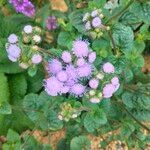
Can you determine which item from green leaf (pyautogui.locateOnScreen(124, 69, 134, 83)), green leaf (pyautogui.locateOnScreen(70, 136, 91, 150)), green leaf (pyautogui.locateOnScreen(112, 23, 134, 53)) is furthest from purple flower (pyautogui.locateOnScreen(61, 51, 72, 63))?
green leaf (pyautogui.locateOnScreen(70, 136, 91, 150))

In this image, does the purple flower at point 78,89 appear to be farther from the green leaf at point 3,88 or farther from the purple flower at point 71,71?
the green leaf at point 3,88

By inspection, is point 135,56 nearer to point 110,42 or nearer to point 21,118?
point 110,42

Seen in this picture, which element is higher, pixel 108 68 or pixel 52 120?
pixel 108 68

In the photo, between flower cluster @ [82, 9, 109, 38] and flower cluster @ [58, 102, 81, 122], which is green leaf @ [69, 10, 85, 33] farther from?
flower cluster @ [58, 102, 81, 122]

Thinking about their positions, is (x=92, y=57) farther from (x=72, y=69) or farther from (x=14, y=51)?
(x=14, y=51)

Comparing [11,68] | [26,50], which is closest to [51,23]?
[11,68]

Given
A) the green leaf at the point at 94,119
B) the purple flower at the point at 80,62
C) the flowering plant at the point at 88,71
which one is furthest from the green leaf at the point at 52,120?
the purple flower at the point at 80,62

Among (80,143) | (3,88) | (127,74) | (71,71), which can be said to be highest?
(71,71)

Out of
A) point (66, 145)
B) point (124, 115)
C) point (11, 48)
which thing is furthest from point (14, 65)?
point (11, 48)
